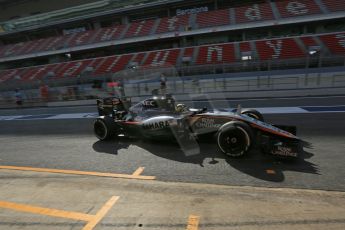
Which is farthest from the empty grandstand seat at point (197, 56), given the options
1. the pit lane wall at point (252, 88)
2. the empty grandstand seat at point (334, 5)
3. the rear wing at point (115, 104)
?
the rear wing at point (115, 104)

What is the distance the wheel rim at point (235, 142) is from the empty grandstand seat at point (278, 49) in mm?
19303

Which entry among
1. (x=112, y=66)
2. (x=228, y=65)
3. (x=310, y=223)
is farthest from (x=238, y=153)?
(x=112, y=66)

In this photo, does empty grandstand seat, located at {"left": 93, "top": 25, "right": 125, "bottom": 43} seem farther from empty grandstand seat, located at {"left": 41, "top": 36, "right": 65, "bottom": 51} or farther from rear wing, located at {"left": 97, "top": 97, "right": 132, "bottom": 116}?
A: rear wing, located at {"left": 97, "top": 97, "right": 132, "bottom": 116}

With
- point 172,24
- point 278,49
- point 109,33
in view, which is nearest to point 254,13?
point 278,49

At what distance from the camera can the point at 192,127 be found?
5387 mm

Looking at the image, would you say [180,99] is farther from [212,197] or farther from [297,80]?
[297,80]

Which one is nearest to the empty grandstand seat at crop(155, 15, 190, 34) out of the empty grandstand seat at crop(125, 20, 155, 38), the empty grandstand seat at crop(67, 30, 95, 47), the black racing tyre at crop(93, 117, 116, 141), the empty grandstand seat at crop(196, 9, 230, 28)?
the empty grandstand seat at crop(125, 20, 155, 38)

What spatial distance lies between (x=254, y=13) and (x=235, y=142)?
1011 inches

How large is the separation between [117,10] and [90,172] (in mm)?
31442

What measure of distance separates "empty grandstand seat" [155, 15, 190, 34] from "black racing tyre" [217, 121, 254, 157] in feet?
81.8

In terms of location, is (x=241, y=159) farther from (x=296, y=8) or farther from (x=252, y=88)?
(x=296, y=8)

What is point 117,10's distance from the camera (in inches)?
1261

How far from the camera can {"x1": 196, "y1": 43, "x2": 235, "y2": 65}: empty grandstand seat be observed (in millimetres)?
24062

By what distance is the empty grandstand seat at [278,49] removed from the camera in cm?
2205
